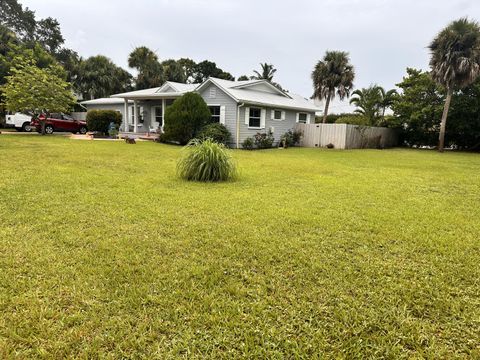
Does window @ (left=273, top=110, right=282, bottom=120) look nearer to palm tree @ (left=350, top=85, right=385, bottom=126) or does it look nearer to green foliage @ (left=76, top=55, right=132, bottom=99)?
palm tree @ (left=350, top=85, right=385, bottom=126)

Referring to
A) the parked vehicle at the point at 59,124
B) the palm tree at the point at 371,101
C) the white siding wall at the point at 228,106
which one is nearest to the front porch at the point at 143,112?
the parked vehicle at the point at 59,124

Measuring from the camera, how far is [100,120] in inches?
865

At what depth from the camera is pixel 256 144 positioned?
1820cm

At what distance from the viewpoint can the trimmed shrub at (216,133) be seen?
1630 cm

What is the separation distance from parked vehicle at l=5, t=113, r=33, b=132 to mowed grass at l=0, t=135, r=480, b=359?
18951mm

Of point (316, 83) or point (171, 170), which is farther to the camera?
point (316, 83)

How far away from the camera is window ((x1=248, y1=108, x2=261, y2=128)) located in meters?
18.1

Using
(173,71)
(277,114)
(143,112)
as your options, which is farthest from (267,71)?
(277,114)

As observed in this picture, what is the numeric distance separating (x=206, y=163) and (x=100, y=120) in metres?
17.7

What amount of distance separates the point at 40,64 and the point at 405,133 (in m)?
30.6

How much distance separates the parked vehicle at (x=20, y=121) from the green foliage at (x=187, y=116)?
11442mm

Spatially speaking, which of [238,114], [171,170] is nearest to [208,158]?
[171,170]

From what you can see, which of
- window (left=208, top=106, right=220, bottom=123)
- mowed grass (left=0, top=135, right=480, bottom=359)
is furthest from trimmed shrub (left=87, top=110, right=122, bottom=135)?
mowed grass (left=0, top=135, right=480, bottom=359)

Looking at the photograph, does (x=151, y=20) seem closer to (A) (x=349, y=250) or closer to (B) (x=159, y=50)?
(B) (x=159, y=50)
